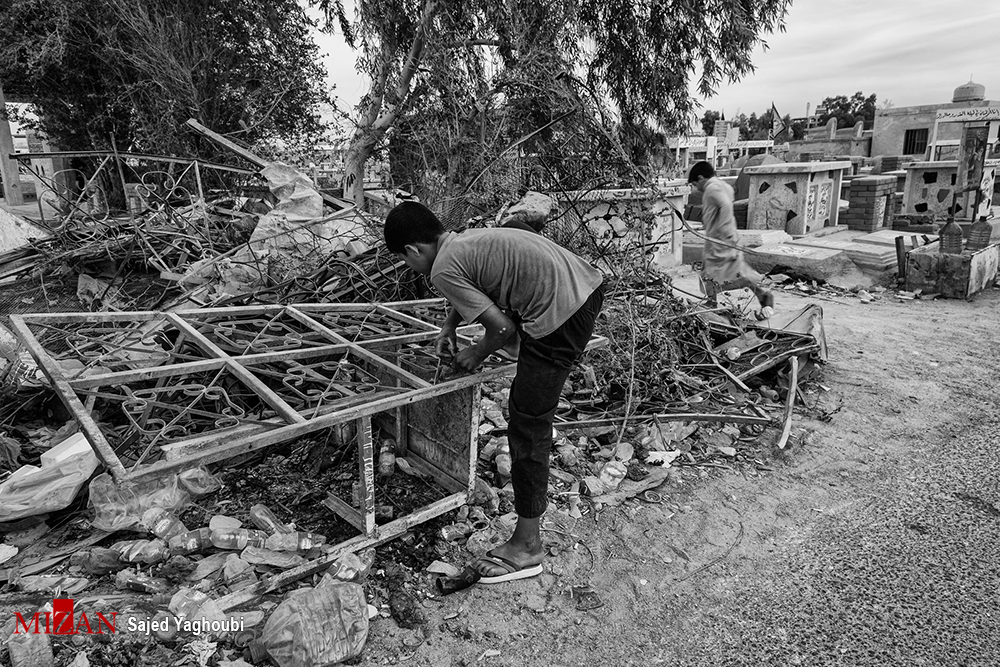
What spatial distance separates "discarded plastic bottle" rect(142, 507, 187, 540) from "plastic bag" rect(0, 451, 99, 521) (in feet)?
1.48

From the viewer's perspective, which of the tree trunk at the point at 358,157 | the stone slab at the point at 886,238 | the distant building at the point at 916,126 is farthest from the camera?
the distant building at the point at 916,126

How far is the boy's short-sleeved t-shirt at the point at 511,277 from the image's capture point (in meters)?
2.29

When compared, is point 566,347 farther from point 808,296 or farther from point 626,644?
point 808,296

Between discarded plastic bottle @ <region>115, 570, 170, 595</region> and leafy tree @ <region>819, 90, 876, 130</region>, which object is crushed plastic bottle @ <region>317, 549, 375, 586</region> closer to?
discarded plastic bottle @ <region>115, 570, 170, 595</region>

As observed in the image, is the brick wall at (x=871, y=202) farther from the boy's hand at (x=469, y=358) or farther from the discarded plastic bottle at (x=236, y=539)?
the discarded plastic bottle at (x=236, y=539)

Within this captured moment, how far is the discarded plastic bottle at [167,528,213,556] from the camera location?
101 inches

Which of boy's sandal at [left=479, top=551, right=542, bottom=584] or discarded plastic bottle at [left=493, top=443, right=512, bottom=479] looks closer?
boy's sandal at [left=479, top=551, right=542, bottom=584]

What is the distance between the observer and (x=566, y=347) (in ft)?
8.05

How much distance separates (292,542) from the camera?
8.36 ft

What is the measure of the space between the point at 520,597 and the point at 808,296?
23.2 ft

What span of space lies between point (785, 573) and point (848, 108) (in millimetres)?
Result: 67162

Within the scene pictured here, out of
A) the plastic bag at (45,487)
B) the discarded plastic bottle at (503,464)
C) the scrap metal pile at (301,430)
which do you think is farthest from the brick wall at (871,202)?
the plastic bag at (45,487)

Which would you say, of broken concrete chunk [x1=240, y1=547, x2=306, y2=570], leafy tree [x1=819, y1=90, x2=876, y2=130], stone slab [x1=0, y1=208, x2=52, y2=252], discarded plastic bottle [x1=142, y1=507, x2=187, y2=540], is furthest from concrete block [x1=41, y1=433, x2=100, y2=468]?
leafy tree [x1=819, y1=90, x2=876, y2=130]

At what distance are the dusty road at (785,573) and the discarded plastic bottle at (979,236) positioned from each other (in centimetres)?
544
